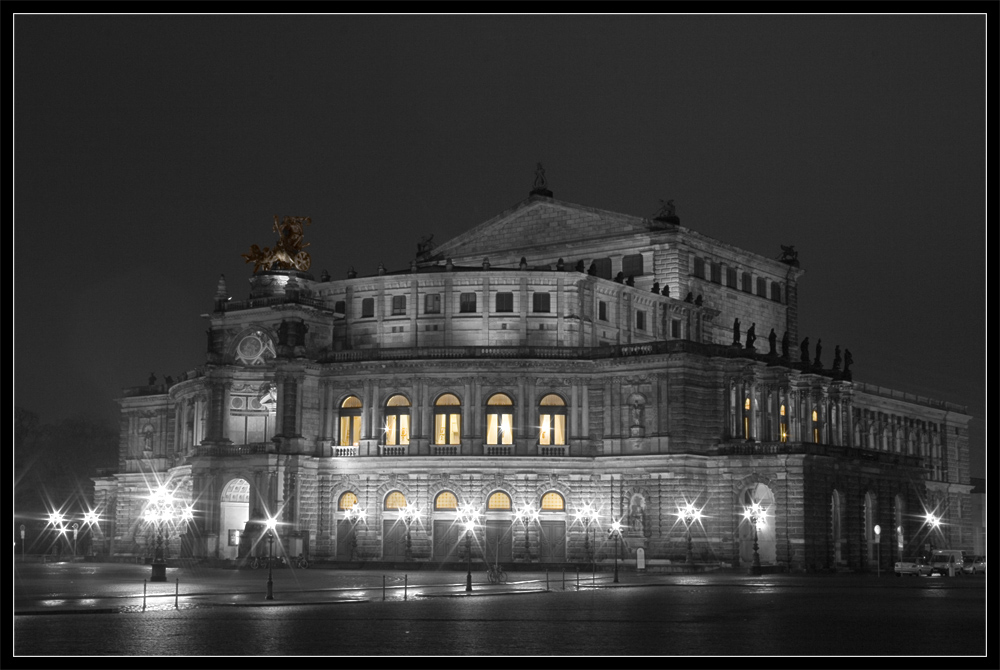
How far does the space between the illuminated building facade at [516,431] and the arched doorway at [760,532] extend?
156 mm

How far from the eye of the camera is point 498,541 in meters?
97.8

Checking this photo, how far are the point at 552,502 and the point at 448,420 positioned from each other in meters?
8.97

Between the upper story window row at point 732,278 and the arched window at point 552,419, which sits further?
the upper story window row at point 732,278

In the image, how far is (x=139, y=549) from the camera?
4587 inches

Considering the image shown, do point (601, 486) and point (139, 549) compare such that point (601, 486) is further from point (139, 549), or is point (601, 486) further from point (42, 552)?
point (42, 552)

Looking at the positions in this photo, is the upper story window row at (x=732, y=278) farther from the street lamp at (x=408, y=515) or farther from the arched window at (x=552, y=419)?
the street lamp at (x=408, y=515)

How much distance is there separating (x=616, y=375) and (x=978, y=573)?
26.4m

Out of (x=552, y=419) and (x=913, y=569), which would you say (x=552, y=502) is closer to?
→ (x=552, y=419)

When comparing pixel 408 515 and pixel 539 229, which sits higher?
pixel 539 229

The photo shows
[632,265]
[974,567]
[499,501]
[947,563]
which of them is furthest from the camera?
[632,265]

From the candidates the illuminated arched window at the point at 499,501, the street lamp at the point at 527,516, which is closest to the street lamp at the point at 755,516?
the street lamp at the point at 527,516

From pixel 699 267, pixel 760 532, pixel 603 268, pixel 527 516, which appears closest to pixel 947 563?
pixel 760 532

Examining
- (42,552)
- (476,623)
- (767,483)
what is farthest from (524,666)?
(42,552)

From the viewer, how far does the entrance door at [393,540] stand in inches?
3894
